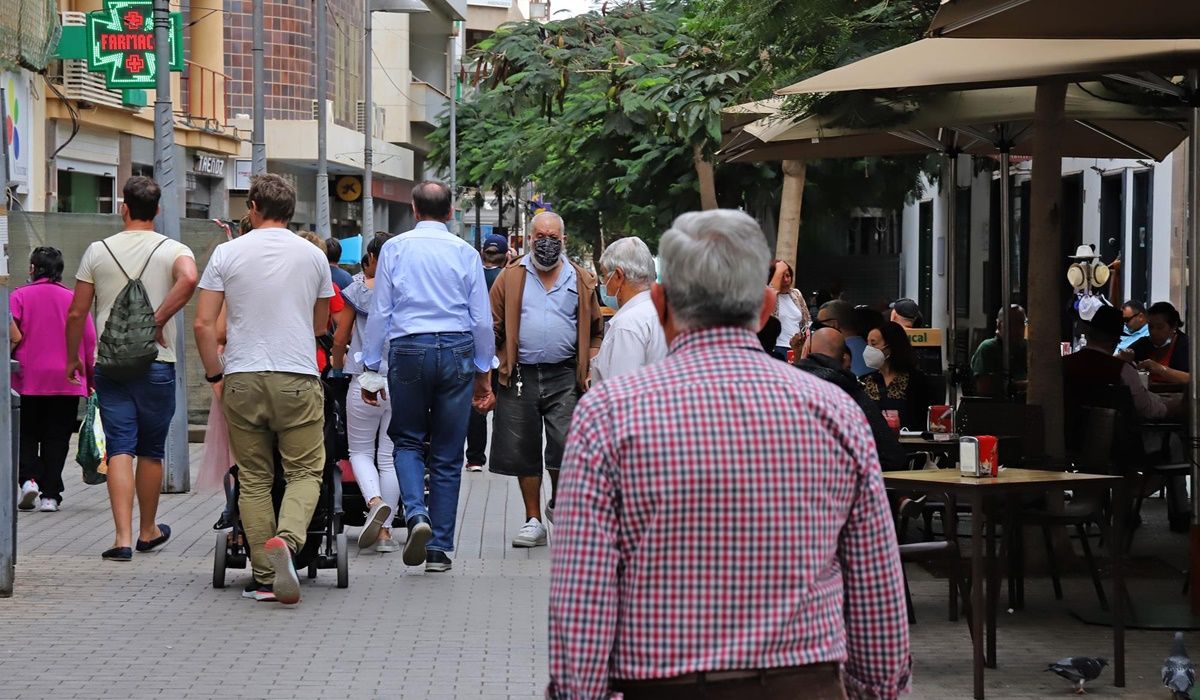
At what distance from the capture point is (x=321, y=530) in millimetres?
8734

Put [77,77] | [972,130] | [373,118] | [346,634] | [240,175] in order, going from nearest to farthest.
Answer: [346,634], [972,130], [77,77], [240,175], [373,118]

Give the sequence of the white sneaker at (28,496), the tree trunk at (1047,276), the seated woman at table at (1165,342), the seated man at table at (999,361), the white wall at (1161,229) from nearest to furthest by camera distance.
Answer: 1. the tree trunk at (1047,276)
2. the seated man at table at (999,361)
3. the white sneaker at (28,496)
4. the seated woman at table at (1165,342)
5. the white wall at (1161,229)

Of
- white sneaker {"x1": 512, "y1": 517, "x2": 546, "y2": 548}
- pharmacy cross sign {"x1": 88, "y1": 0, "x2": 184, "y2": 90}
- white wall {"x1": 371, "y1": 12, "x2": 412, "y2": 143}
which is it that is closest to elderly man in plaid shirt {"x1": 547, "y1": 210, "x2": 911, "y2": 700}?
white sneaker {"x1": 512, "y1": 517, "x2": 546, "y2": 548}

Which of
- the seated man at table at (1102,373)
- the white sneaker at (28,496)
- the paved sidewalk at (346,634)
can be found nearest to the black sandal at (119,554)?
the paved sidewalk at (346,634)

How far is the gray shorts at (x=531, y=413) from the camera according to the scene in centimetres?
984

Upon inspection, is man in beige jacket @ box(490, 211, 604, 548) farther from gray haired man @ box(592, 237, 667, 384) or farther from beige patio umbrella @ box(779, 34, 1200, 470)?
gray haired man @ box(592, 237, 667, 384)

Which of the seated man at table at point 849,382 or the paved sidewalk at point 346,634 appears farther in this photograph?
the seated man at table at point 849,382

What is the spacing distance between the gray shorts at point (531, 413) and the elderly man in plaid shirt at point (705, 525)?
22.0 ft

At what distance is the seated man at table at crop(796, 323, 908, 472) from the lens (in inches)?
313

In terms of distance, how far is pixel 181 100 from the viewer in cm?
3338

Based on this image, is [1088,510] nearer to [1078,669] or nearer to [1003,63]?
[1078,669]

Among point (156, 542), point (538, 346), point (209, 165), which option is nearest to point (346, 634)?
point (538, 346)

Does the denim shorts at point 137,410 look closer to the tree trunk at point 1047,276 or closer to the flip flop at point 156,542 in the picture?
the flip flop at point 156,542

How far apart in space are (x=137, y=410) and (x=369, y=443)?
127 cm
